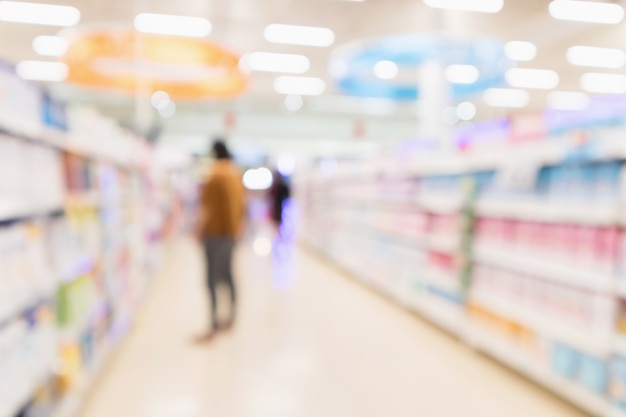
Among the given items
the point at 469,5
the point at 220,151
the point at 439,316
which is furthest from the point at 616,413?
the point at 469,5

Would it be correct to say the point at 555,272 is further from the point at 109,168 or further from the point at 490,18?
the point at 490,18

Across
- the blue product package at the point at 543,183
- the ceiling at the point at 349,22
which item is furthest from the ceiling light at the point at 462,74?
the blue product package at the point at 543,183

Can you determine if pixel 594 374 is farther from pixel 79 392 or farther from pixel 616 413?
pixel 79 392

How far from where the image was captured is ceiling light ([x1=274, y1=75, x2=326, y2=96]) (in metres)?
12.6

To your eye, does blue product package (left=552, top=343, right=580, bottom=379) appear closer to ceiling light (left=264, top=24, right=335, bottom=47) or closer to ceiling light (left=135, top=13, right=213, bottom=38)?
ceiling light (left=264, top=24, right=335, bottom=47)

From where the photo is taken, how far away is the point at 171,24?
8.48m

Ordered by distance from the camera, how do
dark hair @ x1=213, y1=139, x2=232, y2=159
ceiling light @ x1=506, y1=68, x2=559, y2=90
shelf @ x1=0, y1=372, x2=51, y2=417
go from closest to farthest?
1. shelf @ x1=0, y1=372, x2=51, y2=417
2. dark hair @ x1=213, y1=139, x2=232, y2=159
3. ceiling light @ x1=506, y1=68, x2=559, y2=90

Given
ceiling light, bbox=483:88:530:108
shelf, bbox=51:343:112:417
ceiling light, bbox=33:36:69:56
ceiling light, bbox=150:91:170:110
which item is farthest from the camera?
ceiling light, bbox=150:91:170:110

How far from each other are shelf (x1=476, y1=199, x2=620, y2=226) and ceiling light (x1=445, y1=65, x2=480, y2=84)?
688 centimetres

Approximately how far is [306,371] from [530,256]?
1745 mm

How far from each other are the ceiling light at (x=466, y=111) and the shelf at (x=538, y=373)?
12.8 m

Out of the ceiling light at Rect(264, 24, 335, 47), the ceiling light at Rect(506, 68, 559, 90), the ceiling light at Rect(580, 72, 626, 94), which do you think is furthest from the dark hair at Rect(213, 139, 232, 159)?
the ceiling light at Rect(580, 72, 626, 94)

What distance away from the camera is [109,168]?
4.03 m

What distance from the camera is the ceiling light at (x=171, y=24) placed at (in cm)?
813
